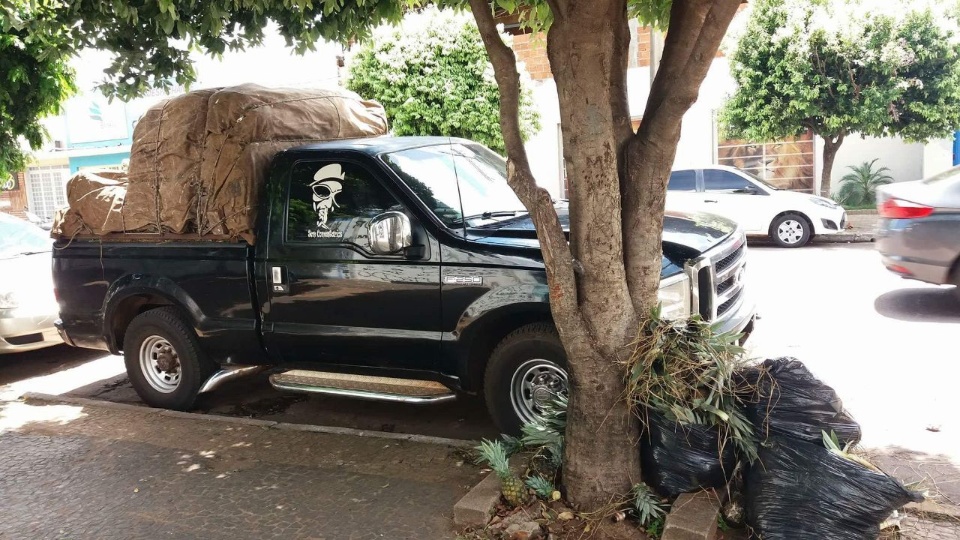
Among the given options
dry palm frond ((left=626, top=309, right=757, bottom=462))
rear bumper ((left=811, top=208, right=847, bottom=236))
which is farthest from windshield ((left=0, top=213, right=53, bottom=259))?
rear bumper ((left=811, top=208, right=847, bottom=236))

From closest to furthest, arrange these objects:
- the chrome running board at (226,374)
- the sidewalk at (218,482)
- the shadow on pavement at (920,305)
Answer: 1. the sidewalk at (218,482)
2. the chrome running board at (226,374)
3. the shadow on pavement at (920,305)

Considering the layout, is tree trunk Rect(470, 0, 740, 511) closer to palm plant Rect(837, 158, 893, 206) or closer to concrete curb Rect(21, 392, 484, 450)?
concrete curb Rect(21, 392, 484, 450)

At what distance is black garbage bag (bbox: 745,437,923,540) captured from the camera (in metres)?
3.35

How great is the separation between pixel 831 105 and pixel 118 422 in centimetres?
1333

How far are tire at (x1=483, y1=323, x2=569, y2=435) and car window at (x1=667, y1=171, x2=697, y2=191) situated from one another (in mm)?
9783

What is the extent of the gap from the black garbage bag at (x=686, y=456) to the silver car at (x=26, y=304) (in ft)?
21.1

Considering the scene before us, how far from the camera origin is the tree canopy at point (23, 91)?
8734 millimetres

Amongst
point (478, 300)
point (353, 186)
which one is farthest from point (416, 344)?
point (353, 186)

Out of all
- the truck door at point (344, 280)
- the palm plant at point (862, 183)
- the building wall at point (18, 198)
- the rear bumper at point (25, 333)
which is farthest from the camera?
the building wall at point (18, 198)

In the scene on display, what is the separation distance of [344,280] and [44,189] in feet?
107

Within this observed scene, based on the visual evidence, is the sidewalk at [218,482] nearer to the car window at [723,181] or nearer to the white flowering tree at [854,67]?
the car window at [723,181]

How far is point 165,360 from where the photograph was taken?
646 cm

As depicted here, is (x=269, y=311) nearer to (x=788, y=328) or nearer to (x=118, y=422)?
(x=118, y=422)

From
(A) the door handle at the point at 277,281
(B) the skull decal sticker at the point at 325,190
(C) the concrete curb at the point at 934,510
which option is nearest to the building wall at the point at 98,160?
(A) the door handle at the point at 277,281
